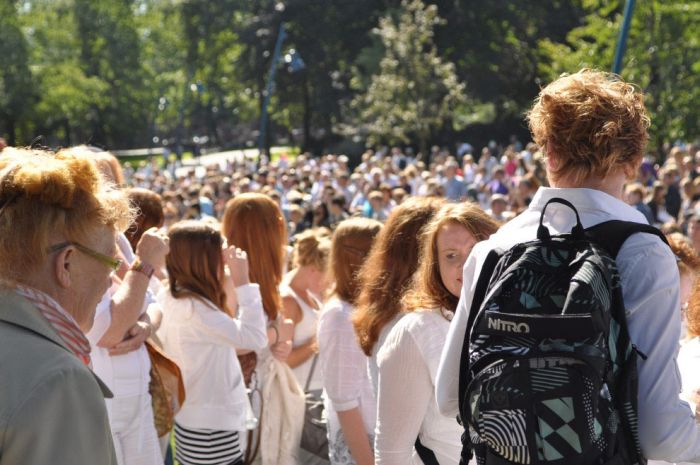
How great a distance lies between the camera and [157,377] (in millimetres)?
4062

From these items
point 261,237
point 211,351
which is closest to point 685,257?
point 261,237

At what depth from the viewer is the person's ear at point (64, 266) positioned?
2.11 m

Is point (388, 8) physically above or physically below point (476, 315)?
above


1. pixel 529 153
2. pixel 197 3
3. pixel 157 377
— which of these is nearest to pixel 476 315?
pixel 157 377

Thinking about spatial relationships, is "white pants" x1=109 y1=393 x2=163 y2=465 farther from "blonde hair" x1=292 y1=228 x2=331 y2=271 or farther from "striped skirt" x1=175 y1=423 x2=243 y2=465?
"blonde hair" x1=292 y1=228 x2=331 y2=271

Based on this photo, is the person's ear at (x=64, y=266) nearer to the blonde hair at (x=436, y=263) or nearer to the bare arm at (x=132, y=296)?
the blonde hair at (x=436, y=263)

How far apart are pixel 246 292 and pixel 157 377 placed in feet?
2.31

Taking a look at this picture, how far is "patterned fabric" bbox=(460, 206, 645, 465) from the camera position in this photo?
200cm

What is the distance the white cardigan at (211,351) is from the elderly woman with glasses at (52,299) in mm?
2114

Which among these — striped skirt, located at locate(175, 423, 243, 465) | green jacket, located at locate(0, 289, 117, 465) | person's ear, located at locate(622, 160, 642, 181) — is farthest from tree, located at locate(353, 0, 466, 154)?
green jacket, located at locate(0, 289, 117, 465)

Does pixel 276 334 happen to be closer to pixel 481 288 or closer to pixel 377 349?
pixel 377 349

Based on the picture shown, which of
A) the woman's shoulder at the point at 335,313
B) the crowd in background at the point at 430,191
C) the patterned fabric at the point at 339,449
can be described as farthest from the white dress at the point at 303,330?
the crowd in background at the point at 430,191

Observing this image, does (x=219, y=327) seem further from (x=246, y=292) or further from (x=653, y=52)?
(x=653, y=52)

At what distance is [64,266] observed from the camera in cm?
212
